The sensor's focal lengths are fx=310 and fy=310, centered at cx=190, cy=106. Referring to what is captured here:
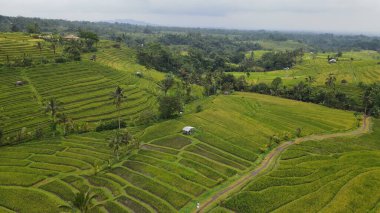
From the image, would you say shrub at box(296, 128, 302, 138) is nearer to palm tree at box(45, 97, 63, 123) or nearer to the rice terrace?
the rice terrace

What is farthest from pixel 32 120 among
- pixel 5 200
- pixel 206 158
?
pixel 206 158

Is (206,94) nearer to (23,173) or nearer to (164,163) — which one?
(164,163)

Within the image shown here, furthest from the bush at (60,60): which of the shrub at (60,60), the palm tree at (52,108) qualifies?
the palm tree at (52,108)

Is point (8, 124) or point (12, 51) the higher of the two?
point (12, 51)

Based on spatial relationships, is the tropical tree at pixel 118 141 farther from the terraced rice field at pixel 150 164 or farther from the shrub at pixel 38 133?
the shrub at pixel 38 133

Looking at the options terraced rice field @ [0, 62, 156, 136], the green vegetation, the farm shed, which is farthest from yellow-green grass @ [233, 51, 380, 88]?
the farm shed

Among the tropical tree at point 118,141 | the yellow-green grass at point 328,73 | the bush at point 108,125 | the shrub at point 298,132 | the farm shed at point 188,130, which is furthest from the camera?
the yellow-green grass at point 328,73

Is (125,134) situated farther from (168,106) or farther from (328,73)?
(328,73)
